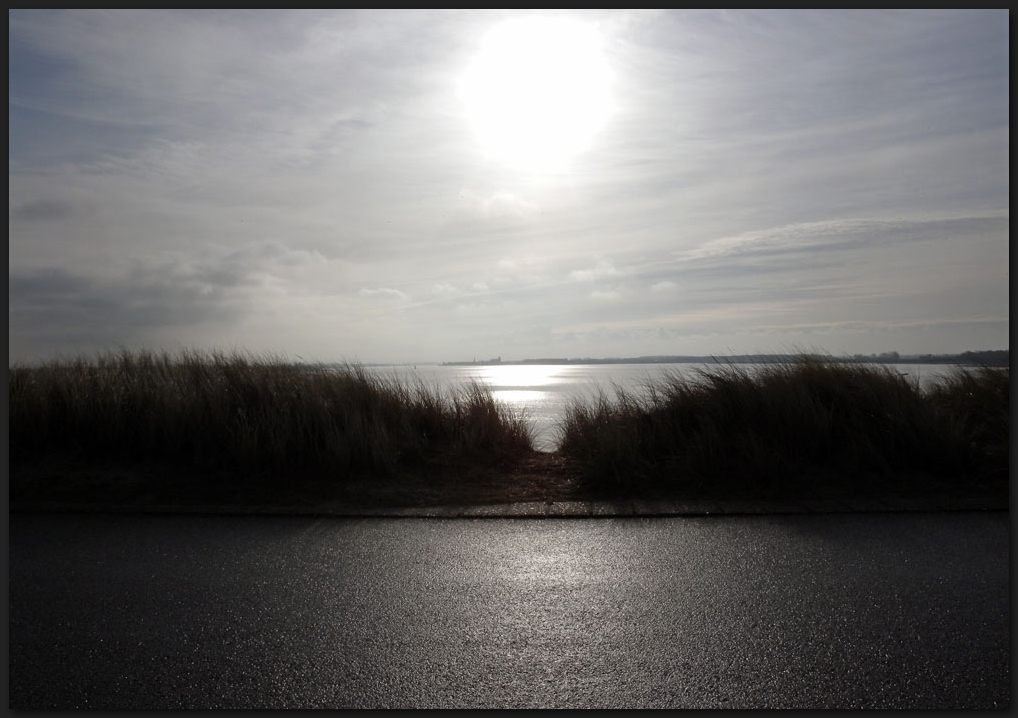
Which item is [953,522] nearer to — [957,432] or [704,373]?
[957,432]

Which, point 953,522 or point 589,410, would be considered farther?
point 589,410

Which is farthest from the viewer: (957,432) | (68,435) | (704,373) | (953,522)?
(704,373)

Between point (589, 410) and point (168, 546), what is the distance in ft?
13.8

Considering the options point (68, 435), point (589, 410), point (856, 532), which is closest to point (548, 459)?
point (589, 410)

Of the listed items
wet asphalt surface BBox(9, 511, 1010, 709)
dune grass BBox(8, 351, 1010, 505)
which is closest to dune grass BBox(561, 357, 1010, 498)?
dune grass BBox(8, 351, 1010, 505)

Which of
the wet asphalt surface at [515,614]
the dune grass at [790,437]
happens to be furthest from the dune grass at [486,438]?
the wet asphalt surface at [515,614]

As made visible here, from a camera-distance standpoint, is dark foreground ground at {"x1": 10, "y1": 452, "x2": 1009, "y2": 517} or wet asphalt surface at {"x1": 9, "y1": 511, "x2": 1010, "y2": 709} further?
dark foreground ground at {"x1": 10, "y1": 452, "x2": 1009, "y2": 517}

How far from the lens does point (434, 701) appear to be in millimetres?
2496

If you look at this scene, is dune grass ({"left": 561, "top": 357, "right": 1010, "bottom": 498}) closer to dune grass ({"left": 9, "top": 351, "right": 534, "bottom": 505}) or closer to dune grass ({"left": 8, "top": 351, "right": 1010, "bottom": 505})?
dune grass ({"left": 8, "top": 351, "right": 1010, "bottom": 505})

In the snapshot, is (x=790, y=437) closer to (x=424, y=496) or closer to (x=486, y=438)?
(x=486, y=438)

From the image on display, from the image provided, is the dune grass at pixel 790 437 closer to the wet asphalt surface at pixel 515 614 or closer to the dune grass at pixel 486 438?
the dune grass at pixel 486 438

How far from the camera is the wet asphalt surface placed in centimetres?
257

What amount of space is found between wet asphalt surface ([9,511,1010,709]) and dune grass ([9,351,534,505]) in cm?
146

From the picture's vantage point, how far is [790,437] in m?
6.36
